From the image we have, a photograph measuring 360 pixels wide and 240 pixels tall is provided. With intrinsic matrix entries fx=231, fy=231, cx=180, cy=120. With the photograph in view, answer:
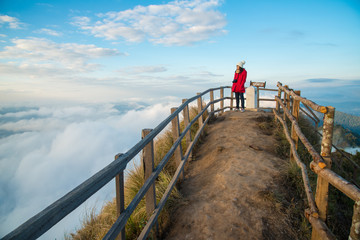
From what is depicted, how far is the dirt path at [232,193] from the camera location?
3203mm

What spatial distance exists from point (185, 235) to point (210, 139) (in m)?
4.50

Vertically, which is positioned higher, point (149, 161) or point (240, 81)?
point (240, 81)

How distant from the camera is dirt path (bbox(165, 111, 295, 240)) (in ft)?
10.5

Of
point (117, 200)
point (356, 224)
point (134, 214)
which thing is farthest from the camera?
point (134, 214)

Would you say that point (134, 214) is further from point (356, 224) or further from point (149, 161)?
point (356, 224)

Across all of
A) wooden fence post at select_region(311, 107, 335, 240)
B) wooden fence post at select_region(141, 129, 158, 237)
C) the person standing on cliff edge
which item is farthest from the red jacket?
wooden fence post at select_region(141, 129, 158, 237)

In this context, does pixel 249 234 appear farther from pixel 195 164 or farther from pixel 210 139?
pixel 210 139

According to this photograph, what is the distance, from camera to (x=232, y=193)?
13.3ft

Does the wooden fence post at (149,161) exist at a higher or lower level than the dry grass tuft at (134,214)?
higher

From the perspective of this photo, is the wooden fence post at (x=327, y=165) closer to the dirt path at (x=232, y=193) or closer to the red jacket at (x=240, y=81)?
the dirt path at (x=232, y=193)

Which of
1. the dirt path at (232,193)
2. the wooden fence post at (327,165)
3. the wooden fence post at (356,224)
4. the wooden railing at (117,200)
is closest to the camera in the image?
the wooden railing at (117,200)

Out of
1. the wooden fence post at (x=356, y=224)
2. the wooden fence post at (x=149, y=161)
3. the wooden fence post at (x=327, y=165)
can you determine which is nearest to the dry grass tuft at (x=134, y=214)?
the wooden fence post at (x=149, y=161)

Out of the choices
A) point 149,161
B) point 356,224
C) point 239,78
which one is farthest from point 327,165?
point 239,78

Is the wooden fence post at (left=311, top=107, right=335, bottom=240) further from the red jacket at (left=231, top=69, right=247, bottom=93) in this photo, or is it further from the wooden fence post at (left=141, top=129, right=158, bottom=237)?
the red jacket at (left=231, top=69, right=247, bottom=93)
